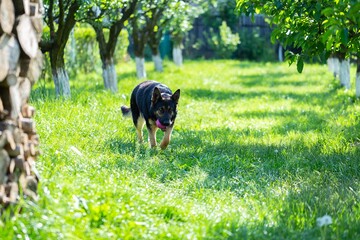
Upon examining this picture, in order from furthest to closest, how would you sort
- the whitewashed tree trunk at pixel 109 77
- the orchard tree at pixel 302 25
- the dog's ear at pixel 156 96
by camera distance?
the whitewashed tree trunk at pixel 109 77 → the dog's ear at pixel 156 96 → the orchard tree at pixel 302 25

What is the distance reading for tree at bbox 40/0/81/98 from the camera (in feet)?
37.3

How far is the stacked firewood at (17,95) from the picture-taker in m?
4.79

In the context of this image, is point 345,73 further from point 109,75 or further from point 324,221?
point 324,221

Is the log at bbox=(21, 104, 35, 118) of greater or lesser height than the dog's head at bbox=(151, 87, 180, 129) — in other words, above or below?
above

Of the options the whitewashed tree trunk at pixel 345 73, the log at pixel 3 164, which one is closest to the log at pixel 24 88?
the log at pixel 3 164

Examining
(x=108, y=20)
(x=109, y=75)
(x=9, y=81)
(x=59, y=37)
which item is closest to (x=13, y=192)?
(x=9, y=81)

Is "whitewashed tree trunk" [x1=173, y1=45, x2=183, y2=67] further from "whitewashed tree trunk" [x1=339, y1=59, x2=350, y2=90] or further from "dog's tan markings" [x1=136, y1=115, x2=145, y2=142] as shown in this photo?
"dog's tan markings" [x1=136, y1=115, x2=145, y2=142]

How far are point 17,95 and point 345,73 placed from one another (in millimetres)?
13346

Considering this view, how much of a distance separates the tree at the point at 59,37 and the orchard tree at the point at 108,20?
339 mm

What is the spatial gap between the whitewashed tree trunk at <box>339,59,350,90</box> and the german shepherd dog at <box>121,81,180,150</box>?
344 inches

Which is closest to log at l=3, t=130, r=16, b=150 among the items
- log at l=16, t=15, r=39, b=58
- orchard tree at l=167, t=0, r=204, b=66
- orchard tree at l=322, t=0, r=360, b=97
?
log at l=16, t=15, r=39, b=58

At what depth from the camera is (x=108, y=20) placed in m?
13.8

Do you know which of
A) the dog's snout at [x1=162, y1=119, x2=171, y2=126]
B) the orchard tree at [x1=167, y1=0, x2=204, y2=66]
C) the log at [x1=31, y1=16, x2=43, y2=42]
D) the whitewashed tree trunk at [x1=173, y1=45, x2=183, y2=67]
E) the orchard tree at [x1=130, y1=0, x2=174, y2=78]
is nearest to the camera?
the log at [x1=31, y1=16, x2=43, y2=42]

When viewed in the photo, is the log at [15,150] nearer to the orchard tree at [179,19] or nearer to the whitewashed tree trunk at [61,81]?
the whitewashed tree trunk at [61,81]
